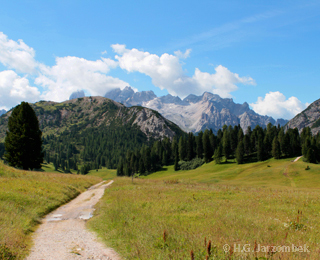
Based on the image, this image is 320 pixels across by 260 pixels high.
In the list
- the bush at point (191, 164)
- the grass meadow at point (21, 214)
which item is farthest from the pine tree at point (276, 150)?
the grass meadow at point (21, 214)

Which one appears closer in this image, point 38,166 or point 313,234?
point 313,234

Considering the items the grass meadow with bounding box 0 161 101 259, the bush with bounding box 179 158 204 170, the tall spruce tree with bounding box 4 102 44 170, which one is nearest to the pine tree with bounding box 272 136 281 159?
the bush with bounding box 179 158 204 170

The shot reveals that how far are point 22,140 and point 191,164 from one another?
99760 millimetres

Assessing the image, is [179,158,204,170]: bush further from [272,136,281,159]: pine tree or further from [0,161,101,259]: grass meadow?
[0,161,101,259]: grass meadow

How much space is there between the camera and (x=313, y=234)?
894 cm

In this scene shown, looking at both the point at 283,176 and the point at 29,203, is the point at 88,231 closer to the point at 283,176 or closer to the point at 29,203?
the point at 29,203

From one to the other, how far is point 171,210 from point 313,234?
8.79m

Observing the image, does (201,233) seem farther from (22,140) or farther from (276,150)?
(276,150)

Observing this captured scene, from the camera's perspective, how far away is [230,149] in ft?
380

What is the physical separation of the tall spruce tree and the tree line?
7532cm

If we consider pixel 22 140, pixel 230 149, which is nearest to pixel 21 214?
pixel 22 140

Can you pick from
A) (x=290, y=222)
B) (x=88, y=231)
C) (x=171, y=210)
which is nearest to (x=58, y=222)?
(x=88, y=231)

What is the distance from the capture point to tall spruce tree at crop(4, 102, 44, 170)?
4156 centimetres

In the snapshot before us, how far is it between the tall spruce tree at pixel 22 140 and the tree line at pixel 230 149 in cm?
7532
